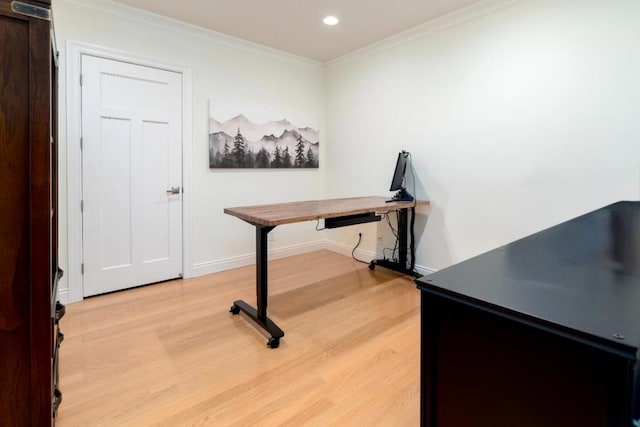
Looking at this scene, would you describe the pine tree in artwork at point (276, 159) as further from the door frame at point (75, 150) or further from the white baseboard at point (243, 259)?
the door frame at point (75, 150)

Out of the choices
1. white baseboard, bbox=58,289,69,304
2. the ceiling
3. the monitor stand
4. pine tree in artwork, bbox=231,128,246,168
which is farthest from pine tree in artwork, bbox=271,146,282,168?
white baseboard, bbox=58,289,69,304

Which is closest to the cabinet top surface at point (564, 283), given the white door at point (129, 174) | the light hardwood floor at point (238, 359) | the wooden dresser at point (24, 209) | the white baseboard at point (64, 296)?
the light hardwood floor at point (238, 359)

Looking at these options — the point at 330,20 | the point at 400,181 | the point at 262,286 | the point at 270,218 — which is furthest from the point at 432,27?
the point at 262,286

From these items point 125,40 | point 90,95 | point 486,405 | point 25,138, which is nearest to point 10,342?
point 25,138

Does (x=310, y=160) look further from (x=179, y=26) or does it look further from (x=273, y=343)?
(x=273, y=343)

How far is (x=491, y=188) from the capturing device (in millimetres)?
3016

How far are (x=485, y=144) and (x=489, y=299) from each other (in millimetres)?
2585

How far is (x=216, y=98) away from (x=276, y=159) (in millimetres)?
968

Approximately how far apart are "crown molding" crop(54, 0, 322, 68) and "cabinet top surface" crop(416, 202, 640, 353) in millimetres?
3434

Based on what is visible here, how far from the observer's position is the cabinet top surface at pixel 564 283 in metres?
0.70

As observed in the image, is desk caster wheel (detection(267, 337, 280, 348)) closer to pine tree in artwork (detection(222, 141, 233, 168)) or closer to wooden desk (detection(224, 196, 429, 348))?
wooden desk (detection(224, 196, 429, 348))

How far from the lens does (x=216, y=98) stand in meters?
3.61

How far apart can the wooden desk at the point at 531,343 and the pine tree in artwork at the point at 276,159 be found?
10.7ft

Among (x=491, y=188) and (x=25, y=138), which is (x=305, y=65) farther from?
(x=25, y=138)
